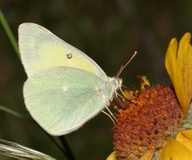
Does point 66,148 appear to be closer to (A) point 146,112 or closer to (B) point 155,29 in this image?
(A) point 146,112

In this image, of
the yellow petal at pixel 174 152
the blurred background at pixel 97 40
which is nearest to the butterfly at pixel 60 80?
the yellow petal at pixel 174 152

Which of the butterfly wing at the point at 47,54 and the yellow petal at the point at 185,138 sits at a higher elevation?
the butterfly wing at the point at 47,54

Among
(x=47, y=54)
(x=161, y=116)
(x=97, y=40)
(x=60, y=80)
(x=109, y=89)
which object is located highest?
(x=47, y=54)

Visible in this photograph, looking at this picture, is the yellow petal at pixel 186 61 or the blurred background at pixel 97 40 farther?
the blurred background at pixel 97 40

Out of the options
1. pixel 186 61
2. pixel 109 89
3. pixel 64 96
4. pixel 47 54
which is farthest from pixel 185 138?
pixel 47 54

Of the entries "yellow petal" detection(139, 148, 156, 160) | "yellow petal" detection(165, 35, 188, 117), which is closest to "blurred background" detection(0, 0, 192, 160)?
"yellow petal" detection(139, 148, 156, 160)

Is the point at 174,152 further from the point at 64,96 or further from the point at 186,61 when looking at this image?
the point at 64,96

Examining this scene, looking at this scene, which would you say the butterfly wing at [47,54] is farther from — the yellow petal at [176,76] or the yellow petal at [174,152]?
the yellow petal at [174,152]
